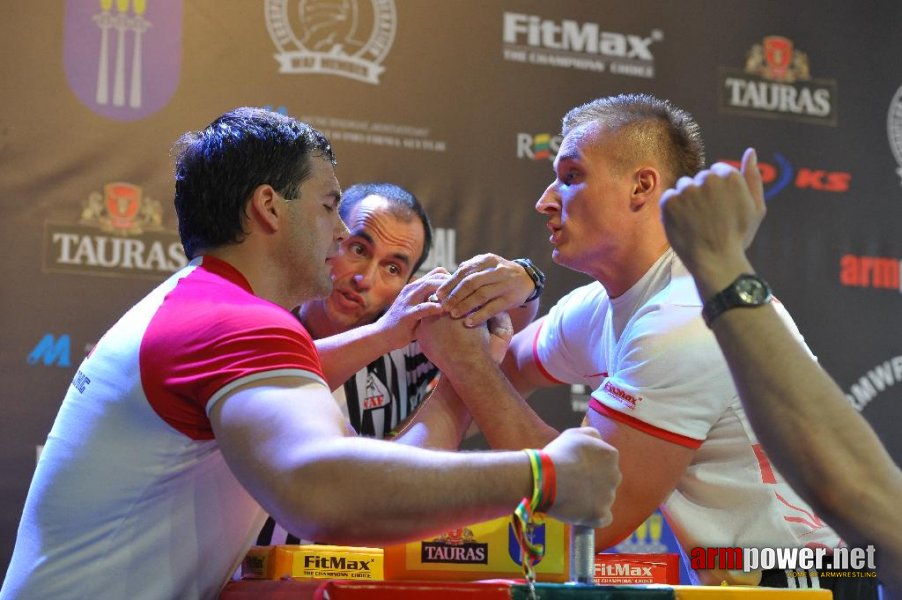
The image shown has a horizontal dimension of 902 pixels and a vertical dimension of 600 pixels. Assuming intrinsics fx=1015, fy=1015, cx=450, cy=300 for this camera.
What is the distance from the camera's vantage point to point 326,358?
6.92 feet

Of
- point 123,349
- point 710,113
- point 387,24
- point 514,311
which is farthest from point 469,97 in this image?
point 123,349

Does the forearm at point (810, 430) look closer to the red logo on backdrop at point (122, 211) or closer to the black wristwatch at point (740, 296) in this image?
the black wristwatch at point (740, 296)

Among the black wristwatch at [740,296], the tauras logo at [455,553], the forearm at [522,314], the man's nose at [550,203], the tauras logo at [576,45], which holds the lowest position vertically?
the tauras logo at [455,553]

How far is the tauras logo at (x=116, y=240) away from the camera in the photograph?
2969 mm

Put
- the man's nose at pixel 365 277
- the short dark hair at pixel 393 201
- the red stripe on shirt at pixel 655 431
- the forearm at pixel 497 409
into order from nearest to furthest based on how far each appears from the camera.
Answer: the red stripe on shirt at pixel 655 431 → the forearm at pixel 497 409 → the man's nose at pixel 365 277 → the short dark hair at pixel 393 201

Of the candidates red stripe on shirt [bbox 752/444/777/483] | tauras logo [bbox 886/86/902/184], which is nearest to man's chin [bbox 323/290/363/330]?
red stripe on shirt [bbox 752/444/777/483]

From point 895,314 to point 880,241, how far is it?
0.88ft

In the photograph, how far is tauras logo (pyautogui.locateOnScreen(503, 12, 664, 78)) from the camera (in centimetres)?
347

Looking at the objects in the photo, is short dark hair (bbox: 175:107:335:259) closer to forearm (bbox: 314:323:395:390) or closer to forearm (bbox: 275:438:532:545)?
forearm (bbox: 314:323:395:390)

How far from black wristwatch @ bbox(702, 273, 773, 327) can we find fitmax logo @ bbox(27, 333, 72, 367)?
2.30 metres

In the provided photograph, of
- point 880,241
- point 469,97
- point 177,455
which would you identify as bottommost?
point 177,455

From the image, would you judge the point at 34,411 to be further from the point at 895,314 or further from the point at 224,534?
the point at 895,314

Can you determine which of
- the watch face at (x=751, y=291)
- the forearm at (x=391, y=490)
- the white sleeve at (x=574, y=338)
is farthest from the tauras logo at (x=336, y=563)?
the white sleeve at (x=574, y=338)

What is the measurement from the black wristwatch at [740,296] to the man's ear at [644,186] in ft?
3.64
